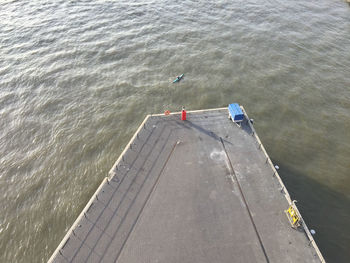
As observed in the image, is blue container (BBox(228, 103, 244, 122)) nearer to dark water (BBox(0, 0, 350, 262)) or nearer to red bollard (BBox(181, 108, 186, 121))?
red bollard (BBox(181, 108, 186, 121))

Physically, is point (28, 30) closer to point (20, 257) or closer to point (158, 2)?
point (158, 2)

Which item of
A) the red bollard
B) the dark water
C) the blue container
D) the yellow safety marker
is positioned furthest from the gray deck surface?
the dark water

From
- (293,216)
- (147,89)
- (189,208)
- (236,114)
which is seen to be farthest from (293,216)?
(147,89)

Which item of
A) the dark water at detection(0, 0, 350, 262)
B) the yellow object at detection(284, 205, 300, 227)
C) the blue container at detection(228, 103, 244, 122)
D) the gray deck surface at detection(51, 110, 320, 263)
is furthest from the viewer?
the blue container at detection(228, 103, 244, 122)

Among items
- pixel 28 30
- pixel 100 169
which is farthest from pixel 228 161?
pixel 28 30

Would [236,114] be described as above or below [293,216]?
above

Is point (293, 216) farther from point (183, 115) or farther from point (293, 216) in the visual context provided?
point (183, 115)
